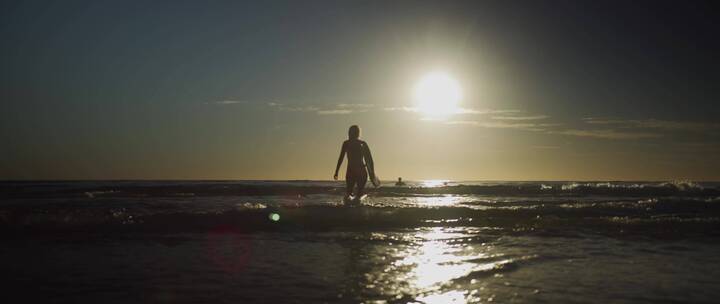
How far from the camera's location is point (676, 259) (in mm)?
6445

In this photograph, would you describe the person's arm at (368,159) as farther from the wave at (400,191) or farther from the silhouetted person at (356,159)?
the wave at (400,191)

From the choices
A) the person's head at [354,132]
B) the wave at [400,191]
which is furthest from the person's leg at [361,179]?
the wave at [400,191]

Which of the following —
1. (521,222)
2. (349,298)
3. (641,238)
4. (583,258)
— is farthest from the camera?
(521,222)

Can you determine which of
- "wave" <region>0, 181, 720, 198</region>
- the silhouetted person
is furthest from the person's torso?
"wave" <region>0, 181, 720, 198</region>

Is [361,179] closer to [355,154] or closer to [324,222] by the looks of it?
[355,154]

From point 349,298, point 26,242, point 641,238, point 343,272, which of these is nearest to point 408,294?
point 349,298

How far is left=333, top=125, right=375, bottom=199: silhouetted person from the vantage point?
46.6ft

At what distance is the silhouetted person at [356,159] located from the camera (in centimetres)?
1421

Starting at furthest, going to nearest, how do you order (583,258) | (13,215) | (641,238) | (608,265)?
(13,215) → (641,238) → (583,258) → (608,265)

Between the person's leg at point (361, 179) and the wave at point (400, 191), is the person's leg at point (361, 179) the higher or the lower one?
the higher one

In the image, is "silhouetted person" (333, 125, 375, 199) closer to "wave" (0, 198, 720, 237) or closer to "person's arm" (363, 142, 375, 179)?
"person's arm" (363, 142, 375, 179)

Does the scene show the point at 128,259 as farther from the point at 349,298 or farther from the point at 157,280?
the point at 349,298

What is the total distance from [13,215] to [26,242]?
123 inches

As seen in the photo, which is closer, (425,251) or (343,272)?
(343,272)
